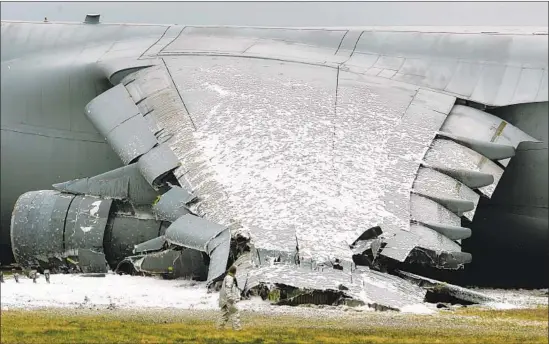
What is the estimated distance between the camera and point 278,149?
11.8 m

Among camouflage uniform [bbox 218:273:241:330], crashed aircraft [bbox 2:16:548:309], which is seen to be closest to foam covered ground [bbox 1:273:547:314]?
camouflage uniform [bbox 218:273:241:330]

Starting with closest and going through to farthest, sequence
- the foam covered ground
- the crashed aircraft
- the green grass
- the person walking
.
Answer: the green grass → the person walking → the foam covered ground → the crashed aircraft

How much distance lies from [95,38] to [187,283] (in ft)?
19.5

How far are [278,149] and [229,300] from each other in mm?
3027

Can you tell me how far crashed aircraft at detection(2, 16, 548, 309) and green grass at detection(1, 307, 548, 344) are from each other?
244mm

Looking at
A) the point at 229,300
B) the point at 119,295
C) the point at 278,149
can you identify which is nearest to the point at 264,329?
the point at 229,300

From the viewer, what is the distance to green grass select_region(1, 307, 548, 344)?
849 centimetres

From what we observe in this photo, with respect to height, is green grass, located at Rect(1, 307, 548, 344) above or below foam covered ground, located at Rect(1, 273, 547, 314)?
below

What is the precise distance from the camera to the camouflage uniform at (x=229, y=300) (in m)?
9.04

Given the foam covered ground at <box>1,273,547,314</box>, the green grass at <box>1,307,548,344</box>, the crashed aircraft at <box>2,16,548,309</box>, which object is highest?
the crashed aircraft at <box>2,16,548,309</box>

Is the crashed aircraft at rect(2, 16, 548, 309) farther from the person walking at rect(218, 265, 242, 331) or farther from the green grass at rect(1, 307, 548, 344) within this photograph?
the green grass at rect(1, 307, 548, 344)

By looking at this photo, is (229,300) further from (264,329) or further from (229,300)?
(264,329)

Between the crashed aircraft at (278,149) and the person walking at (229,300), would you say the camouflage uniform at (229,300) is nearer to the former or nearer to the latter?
the person walking at (229,300)

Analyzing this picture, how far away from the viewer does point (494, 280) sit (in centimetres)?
1397
